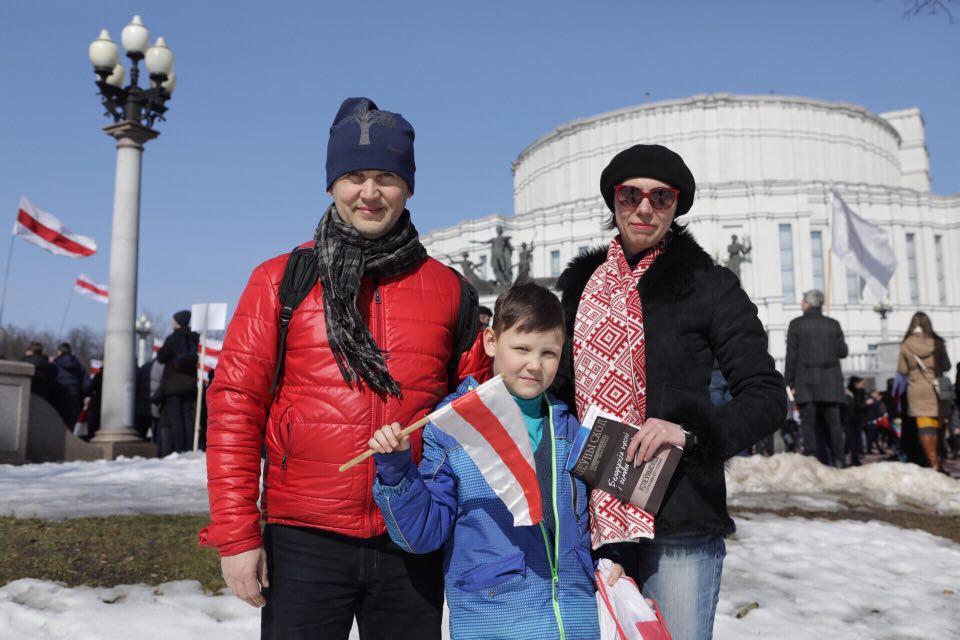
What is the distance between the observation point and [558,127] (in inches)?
3063

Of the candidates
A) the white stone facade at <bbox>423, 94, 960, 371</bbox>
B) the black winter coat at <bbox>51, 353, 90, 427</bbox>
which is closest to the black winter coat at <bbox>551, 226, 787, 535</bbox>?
the black winter coat at <bbox>51, 353, 90, 427</bbox>

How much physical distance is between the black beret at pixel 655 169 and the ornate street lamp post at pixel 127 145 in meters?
12.5

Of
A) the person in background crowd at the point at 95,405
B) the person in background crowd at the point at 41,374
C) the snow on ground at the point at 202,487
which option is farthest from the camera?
the person in background crowd at the point at 95,405

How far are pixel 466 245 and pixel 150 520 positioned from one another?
66708 mm

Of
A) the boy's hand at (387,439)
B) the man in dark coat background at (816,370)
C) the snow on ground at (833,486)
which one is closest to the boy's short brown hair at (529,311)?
the boy's hand at (387,439)

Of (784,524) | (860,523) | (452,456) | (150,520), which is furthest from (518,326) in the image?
(860,523)

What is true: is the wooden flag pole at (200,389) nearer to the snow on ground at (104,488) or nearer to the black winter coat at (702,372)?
the snow on ground at (104,488)

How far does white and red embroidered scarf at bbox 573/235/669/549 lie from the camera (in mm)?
2166

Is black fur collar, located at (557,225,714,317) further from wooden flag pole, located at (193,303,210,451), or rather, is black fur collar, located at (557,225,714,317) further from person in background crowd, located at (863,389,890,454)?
person in background crowd, located at (863,389,890,454)

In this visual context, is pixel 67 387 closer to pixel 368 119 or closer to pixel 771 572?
pixel 771 572

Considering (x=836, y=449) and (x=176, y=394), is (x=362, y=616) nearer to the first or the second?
(x=836, y=449)

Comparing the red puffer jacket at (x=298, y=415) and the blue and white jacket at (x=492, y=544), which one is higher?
the red puffer jacket at (x=298, y=415)

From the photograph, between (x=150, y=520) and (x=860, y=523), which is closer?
(x=150, y=520)

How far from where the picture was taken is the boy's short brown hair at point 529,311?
7.33 feet
